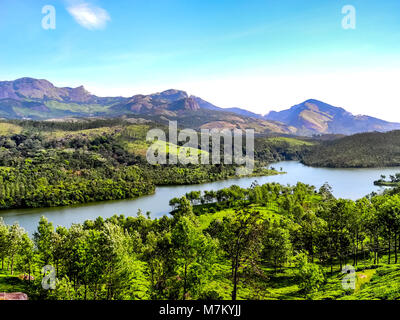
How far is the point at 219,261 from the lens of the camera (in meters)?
42.1

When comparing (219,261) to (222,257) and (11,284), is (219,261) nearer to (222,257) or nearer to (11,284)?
(222,257)

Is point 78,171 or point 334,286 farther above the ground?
point 78,171

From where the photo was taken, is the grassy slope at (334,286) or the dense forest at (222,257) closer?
the grassy slope at (334,286)

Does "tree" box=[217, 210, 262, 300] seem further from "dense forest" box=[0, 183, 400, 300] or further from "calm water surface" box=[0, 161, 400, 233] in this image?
"calm water surface" box=[0, 161, 400, 233]

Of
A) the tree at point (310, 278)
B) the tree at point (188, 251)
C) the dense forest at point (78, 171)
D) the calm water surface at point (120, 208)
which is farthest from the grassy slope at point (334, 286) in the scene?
the dense forest at point (78, 171)

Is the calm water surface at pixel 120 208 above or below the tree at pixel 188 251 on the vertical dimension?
below

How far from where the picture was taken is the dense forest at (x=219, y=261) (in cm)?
1761

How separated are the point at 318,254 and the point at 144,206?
2741 inches

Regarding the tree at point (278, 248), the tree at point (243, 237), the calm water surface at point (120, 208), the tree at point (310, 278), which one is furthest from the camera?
the calm water surface at point (120, 208)

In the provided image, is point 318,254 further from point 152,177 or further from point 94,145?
point 94,145

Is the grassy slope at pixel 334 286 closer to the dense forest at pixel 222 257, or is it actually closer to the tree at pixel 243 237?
the dense forest at pixel 222 257

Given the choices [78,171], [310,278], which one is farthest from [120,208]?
[310,278]
